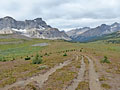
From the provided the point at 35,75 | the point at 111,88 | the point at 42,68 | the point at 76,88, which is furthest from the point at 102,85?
the point at 42,68

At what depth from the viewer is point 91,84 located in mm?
21797

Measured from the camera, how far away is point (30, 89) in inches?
764

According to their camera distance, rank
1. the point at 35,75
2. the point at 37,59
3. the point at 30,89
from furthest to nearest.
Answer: the point at 37,59
the point at 35,75
the point at 30,89

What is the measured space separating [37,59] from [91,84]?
88.7ft

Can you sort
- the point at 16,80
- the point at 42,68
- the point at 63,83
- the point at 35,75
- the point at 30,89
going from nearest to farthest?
the point at 30,89, the point at 63,83, the point at 16,80, the point at 35,75, the point at 42,68

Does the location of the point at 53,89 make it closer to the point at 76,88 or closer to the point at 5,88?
the point at 76,88

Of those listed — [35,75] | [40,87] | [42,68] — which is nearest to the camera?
[40,87]

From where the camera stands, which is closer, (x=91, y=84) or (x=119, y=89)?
(x=119, y=89)

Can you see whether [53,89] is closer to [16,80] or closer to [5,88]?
[5,88]

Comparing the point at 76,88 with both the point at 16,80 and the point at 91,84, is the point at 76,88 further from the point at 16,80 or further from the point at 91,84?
the point at 16,80

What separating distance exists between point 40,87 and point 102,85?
26.1ft

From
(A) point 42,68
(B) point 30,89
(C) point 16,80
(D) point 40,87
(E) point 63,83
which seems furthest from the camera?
(A) point 42,68

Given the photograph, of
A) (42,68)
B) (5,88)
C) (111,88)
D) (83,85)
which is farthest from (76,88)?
(42,68)

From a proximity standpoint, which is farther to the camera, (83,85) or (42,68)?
(42,68)
